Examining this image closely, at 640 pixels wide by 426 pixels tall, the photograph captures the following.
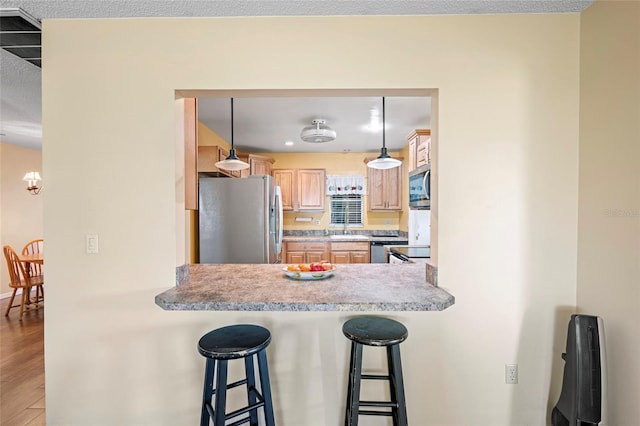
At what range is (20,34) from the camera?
5.43 feet

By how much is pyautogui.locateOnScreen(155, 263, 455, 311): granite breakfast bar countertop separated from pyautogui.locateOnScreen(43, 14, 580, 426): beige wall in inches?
7.4

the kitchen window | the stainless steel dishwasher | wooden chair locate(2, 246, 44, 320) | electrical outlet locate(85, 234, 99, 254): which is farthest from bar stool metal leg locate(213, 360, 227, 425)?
the kitchen window

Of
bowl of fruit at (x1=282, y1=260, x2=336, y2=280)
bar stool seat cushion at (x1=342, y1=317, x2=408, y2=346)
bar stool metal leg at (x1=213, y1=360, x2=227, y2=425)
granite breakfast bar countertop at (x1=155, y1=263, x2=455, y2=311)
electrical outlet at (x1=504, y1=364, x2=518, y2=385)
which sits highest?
bowl of fruit at (x1=282, y1=260, x2=336, y2=280)

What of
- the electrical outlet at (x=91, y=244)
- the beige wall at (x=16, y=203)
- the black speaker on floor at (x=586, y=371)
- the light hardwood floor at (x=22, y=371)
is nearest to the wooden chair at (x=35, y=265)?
the beige wall at (x=16, y=203)

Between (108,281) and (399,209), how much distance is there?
419cm

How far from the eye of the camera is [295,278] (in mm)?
1731

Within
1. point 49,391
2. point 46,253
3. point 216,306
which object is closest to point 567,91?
point 216,306

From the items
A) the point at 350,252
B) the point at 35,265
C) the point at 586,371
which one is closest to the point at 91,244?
the point at 586,371

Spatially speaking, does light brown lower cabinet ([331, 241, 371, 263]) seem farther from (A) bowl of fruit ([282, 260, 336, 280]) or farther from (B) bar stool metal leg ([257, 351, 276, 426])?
(B) bar stool metal leg ([257, 351, 276, 426])

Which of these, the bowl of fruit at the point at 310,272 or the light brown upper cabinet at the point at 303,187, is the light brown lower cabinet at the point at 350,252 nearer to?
the light brown upper cabinet at the point at 303,187

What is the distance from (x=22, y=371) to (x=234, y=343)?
8.30 feet

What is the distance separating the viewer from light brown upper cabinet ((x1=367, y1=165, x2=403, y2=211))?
16.2 ft

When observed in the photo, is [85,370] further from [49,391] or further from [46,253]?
[46,253]

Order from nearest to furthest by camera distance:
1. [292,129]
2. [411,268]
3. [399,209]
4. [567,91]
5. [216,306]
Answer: [216,306], [567,91], [411,268], [292,129], [399,209]
